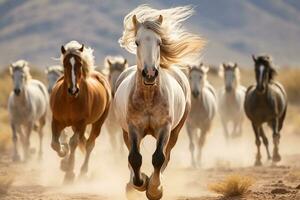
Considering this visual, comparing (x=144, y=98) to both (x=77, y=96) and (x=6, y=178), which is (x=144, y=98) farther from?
(x=6, y=178)

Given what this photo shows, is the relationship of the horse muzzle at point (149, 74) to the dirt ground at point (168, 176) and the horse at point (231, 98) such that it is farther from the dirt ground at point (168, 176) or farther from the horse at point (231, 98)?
the horse at point (231, 98)

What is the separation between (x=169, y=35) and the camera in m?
10.1

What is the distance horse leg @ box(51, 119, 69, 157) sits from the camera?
12953mm

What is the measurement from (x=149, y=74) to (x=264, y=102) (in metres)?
9.87

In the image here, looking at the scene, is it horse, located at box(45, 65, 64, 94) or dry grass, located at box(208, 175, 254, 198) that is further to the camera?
horse, located at box(45, 65, 64, 94)

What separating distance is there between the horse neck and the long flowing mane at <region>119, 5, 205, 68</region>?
0.62m

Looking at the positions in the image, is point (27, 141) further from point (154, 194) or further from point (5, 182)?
point (154, 194)

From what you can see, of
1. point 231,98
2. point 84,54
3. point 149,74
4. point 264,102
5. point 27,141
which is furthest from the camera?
point 231,98

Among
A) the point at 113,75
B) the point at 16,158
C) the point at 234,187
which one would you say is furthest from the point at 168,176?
the point at 16,158

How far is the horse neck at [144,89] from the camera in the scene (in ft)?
31.7

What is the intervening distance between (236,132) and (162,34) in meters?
15.8

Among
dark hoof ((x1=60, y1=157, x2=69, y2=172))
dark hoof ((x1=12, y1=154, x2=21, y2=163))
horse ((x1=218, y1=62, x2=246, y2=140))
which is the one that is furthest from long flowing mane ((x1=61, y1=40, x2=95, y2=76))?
horse ((x1=218, y1=62, x2=246, y2=140))

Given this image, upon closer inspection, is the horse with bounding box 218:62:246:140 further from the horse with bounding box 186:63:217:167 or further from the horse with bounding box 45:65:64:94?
the horse with bounding box 45:65:64:94

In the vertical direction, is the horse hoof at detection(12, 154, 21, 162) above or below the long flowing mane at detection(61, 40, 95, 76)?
below
